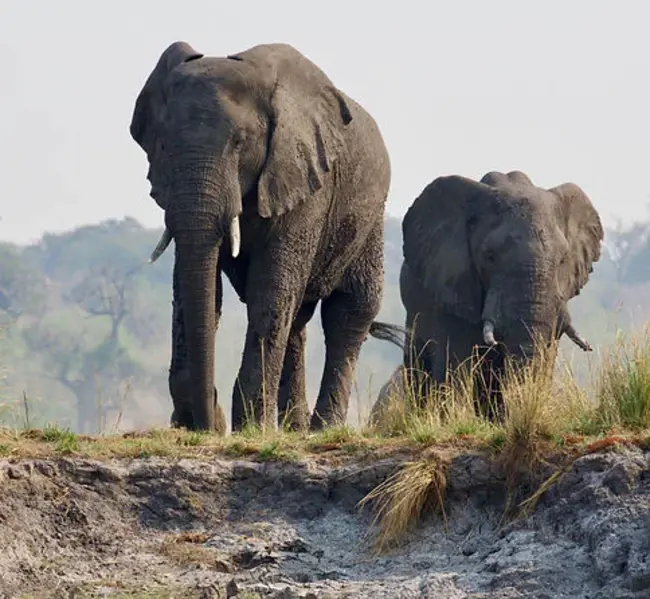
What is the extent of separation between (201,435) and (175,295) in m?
2.82

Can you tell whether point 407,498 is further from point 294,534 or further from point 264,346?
point 264,346

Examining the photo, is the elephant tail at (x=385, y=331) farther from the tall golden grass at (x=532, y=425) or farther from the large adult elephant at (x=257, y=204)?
the tall golden grass at (x=532, y=425)

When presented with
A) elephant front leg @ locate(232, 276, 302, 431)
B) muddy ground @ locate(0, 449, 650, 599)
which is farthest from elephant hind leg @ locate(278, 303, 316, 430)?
muddy ground @ locate(0, 449, 650, 599)

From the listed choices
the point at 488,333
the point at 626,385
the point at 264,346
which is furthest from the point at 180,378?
the point at 626,385

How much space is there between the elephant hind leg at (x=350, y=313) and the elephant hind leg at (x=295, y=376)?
38 centimetres

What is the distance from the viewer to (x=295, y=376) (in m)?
17.8

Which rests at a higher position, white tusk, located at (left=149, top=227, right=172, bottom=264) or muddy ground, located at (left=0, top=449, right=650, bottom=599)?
white tusk, located at (left=149, top=227, right=172, bottom=264)

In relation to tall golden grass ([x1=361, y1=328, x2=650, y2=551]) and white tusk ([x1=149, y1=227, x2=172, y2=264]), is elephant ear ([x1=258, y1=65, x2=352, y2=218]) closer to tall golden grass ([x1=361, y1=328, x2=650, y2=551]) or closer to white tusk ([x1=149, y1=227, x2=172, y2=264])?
white tusk ([x1=149, y1=227, x2=172, y2=264])

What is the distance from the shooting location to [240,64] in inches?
635

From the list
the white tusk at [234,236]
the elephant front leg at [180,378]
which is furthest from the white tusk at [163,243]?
the white tusk at [234,236]

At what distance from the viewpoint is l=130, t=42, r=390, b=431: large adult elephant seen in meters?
15.4

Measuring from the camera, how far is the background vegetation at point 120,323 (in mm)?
111750

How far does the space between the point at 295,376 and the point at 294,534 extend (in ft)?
18.3

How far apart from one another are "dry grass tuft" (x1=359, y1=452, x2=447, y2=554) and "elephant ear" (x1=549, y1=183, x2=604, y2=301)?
7.18 m
